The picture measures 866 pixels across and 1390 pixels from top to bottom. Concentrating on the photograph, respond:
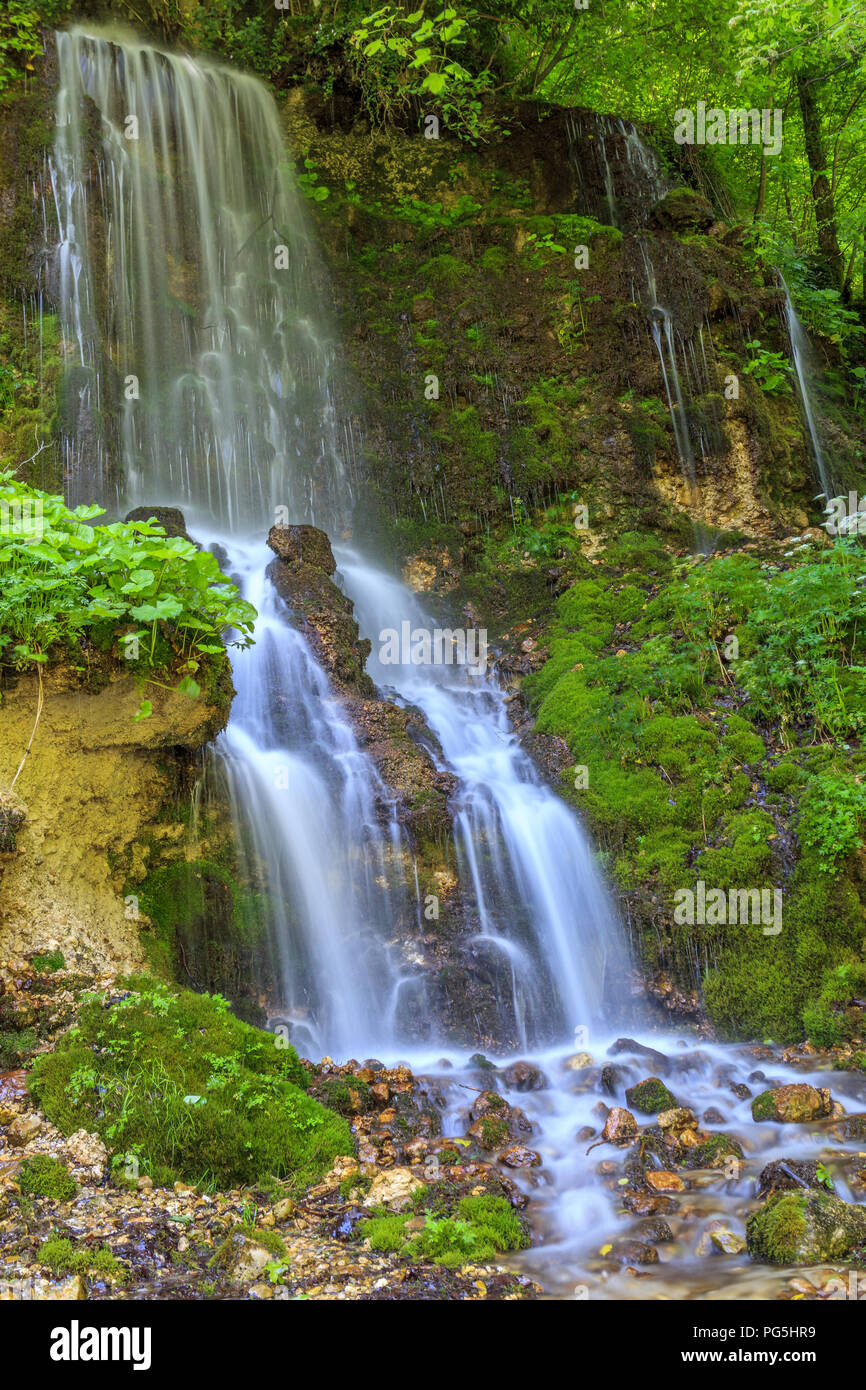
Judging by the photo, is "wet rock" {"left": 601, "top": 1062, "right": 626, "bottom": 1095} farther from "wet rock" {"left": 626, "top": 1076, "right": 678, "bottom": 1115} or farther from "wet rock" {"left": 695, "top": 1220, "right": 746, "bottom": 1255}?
"wet rock" {"left": 695, "top": 1220, "right": 746, "bottom": 1255}

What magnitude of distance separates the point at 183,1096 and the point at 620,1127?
2274 millimetres

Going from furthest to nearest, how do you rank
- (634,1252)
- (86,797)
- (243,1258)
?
1. (86,797)
2. (634,1252)
3. (243,1258)

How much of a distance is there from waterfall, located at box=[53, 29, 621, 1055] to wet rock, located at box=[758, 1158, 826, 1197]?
86.4 inches

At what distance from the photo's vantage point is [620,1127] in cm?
453

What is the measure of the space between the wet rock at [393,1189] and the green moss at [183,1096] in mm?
264

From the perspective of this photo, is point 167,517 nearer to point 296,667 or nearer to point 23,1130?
point 296,667

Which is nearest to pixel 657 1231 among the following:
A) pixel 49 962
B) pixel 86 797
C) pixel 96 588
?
pixel 49 962

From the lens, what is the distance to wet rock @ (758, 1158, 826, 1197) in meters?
3.73

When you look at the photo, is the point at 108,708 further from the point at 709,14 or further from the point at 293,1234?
the point at 709,14

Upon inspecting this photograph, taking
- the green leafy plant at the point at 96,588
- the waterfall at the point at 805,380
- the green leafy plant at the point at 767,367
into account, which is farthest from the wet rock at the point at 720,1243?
the green leafy plant at the point at 767,367

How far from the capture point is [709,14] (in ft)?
43.4

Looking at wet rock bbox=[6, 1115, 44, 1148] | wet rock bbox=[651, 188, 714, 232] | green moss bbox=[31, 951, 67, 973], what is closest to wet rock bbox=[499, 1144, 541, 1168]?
wet rock bbox=[6, 1115, 44, 1148]

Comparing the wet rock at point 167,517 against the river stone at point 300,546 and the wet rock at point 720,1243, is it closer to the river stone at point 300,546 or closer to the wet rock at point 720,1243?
the river stone at point 300,546

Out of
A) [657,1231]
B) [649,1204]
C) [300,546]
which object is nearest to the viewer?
[657,1231]
